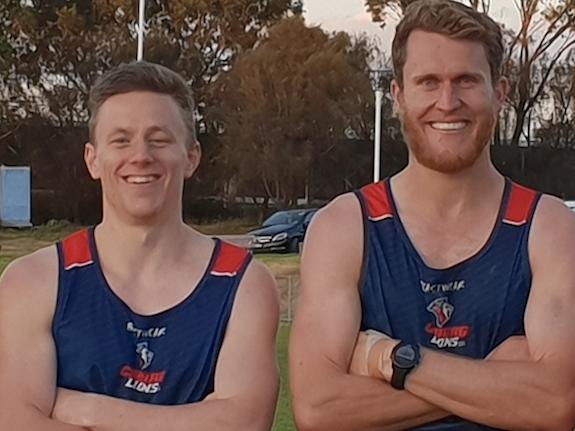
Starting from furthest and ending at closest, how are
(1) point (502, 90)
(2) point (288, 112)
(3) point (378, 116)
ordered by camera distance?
(2) point (288, 112) < (3) point (378, 116) < (1) point (502, 90)

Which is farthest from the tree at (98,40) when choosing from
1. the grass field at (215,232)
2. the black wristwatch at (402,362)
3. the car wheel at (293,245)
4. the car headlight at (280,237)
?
the black wristwatch at (402,362)

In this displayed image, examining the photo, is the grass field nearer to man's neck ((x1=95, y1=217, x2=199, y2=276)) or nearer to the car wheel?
the car wheel

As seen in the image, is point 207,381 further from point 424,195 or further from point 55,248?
point 424,195

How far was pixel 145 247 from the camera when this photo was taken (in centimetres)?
295

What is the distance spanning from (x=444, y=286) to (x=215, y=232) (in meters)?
27.0

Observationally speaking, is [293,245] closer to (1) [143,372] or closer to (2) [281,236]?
(2) [281,236]

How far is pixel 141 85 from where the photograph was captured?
2930mm

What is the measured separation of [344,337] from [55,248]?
32.3 inches

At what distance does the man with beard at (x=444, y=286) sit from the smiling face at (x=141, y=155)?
1.46 ft

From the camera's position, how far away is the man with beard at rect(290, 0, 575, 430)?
8.96ft

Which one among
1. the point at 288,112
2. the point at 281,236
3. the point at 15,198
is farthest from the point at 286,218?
the point at 15,198

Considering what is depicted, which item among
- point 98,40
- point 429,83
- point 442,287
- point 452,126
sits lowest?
point 442,287

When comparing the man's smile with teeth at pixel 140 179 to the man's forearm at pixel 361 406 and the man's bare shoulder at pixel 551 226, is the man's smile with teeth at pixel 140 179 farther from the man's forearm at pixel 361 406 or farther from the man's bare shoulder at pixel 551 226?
the man's bare shoulder at pixel 551 226

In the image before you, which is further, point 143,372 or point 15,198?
point 15,198
